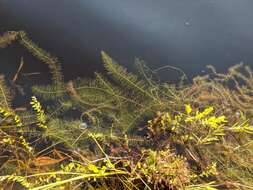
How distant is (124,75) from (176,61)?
311 mm

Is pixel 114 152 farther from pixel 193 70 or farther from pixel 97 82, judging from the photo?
pixel 193 70

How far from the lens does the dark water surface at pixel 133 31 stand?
1.68m

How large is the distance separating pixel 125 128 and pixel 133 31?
0.46 m

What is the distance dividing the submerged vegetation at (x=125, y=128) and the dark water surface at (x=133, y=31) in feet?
0.23

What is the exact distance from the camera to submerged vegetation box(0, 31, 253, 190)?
137 cm

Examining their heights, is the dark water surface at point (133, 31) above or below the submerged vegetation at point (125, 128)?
above

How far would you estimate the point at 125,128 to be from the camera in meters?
1.55

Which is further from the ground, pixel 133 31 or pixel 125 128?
pixel 133 31

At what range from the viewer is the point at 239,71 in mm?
1830

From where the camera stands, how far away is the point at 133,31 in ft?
5.82

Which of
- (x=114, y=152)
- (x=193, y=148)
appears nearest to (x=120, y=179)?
(x=114, y=152)

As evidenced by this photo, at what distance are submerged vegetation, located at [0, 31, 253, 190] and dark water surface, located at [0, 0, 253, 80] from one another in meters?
0.07

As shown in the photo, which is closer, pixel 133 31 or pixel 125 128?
pixel 125 128

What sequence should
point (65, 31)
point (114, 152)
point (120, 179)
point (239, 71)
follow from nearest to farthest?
point (120, 179) < point (114, 152) < point (65, 31) < point (239, 71)
